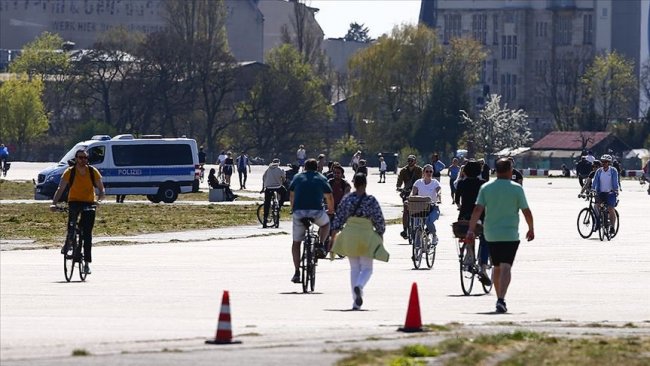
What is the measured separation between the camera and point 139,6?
185375 mm

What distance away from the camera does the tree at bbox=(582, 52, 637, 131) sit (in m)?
164

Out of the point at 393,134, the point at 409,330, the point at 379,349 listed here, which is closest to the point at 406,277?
the point at 409,330

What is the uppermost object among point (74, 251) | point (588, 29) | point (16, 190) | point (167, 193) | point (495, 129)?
point (588, 29)

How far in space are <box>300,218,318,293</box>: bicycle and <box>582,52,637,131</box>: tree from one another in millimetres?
138518

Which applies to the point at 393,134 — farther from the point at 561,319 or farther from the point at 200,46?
the point at 561,319

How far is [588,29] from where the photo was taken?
188 metres

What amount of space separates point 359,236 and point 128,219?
24.8 m

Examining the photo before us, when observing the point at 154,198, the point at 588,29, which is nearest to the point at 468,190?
the point at 154,198

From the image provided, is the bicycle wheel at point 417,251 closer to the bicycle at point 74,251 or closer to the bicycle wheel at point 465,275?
the bicycle wheel at point 465,275

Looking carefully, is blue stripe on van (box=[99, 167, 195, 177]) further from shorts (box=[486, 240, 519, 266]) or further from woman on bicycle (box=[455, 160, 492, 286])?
shorts (box=[486, 240, 519, 266])

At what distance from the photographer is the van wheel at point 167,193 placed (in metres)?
60.1

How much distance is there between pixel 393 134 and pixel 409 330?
125530 mm

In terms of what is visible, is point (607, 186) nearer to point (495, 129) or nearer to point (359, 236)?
point (359, 236)

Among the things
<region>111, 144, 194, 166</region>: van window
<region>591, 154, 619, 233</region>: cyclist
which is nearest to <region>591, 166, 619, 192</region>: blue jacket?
<region>591, 154, 619, 233</region>: cyclist
